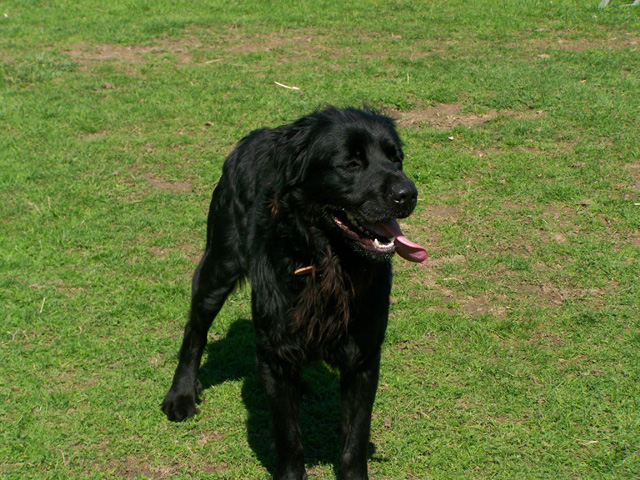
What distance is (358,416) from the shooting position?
399cm

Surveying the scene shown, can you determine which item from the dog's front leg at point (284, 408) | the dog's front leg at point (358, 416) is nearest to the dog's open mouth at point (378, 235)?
the dog's front leg at point (358, 416)

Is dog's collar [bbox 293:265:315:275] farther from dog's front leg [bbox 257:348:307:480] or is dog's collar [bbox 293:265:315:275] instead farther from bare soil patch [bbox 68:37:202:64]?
bare soil patch [bbox 68:37:202:64]

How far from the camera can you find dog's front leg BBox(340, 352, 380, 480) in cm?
399

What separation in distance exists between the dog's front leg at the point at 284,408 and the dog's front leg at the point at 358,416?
0.26m

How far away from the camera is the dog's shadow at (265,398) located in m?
4.57

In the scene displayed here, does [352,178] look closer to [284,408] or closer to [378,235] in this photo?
[378,235]

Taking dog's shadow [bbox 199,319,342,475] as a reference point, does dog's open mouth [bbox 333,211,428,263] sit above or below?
above

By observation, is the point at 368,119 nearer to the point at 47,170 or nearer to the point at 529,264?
the point at 529,264

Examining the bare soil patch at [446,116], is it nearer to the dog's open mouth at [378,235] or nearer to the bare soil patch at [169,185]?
the bare soil patch at [169,185]

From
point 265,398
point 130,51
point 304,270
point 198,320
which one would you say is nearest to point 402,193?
point 304,270

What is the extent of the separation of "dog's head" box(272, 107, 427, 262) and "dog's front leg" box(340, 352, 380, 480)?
73cm

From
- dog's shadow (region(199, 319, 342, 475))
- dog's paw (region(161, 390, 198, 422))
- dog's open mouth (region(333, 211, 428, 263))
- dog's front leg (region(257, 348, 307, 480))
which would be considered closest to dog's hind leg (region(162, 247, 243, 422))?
dog's paw (region(161, 390, 198, 422))

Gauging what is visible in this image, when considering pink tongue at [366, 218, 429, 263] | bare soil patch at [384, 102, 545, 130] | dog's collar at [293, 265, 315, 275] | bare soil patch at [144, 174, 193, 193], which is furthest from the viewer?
bare soil patch at [384, 102, 545, 130]

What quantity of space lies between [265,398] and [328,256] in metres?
1.72
